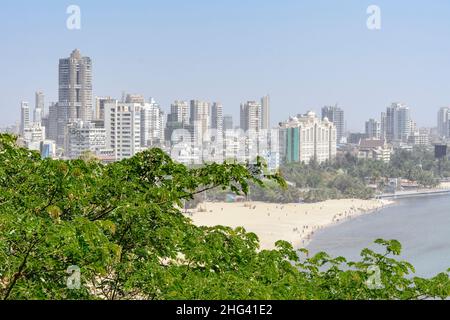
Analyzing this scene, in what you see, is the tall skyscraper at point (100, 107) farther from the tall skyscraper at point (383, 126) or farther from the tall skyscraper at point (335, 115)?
the tall skyscraper at point (383, 126)

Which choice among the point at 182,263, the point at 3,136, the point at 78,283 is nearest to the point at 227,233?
the point at 182,263

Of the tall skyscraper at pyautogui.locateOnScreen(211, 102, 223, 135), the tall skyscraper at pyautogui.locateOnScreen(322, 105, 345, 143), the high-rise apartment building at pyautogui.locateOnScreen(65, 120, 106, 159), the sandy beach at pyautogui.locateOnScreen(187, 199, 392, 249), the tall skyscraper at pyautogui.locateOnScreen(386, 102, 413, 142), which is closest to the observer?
the high-rise apartment building at pyautogui.locateOnScreen(65, 120, 106, 159)

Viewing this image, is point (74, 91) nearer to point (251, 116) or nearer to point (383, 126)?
point (251, 116)

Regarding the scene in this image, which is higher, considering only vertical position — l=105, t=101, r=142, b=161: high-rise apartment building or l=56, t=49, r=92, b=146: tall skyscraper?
l=56, t=49, r=92, b=146: tall skyscraper

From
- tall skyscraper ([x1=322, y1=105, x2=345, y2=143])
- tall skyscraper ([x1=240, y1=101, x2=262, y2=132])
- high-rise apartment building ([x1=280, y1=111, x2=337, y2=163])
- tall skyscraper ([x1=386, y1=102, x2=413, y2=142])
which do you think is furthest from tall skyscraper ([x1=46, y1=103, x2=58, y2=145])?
tall skyscraper ([x1=386, y1=102, x2=413, y2=142])

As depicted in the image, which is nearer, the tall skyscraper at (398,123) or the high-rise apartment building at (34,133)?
the high-rise apartment building at (34,133)

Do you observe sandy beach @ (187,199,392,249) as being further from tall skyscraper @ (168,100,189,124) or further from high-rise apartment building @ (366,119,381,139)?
high-rise apartment building @ (366,119,381,139)

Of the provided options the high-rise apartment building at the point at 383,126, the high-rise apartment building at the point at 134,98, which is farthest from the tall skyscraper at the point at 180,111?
the high-rise apartment building at the point at 383,126
